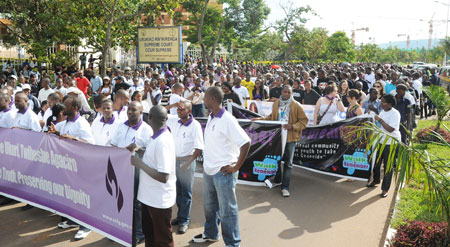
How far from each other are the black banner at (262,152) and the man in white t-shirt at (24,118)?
3483 millimetres

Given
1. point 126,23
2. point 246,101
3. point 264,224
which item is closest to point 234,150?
point 264,224

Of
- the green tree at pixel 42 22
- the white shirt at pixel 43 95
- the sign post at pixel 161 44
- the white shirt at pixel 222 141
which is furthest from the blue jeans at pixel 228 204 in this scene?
the sign post at pixel 161 44

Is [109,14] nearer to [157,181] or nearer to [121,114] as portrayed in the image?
[121,114]

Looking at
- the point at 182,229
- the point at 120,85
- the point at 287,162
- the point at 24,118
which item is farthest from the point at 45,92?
the point at 287,162

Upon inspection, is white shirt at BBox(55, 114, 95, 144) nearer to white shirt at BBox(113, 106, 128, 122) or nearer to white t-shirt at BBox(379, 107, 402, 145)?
white shirt at BBox(113, 106, 128, 122)

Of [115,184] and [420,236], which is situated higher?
[115,184]

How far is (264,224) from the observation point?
18.7ft

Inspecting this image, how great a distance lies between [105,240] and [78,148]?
1.25 metres

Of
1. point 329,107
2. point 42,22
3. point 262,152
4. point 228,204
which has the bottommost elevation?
point 228,204

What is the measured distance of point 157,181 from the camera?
13.3ft

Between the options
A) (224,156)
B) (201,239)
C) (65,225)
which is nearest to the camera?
(224,156)

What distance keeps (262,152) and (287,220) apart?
1680 millimetres

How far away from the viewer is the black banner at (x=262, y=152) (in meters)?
7.13

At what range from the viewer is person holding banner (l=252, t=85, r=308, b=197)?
22.0 ft
